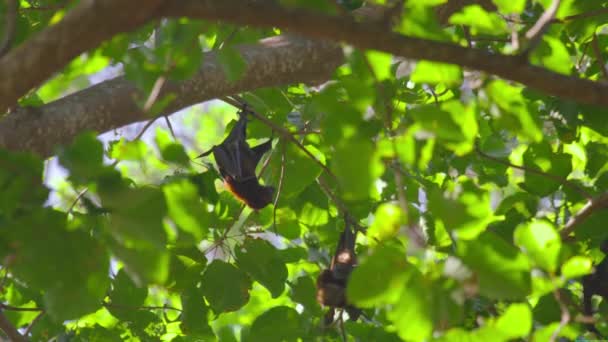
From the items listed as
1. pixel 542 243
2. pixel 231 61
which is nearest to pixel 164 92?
pixel 231 61

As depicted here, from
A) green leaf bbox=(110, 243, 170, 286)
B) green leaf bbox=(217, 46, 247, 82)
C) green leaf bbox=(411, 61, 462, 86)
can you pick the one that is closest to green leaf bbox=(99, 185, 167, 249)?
green leaf bbox=(110, 243, 170, 286)

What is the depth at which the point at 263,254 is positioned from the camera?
3221 millimetres

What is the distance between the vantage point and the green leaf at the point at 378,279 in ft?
5.63

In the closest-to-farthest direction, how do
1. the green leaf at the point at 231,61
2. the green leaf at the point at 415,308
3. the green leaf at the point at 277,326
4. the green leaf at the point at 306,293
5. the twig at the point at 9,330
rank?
the green leaf at the point at 415,308, the green leaf at the point at 231,61, the twig at the point at 9,330, the green leaf at the point at 277,326, the green leaf at the point at 306,293

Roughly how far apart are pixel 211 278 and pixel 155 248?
1563 millimetres

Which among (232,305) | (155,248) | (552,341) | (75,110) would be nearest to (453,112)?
(552,341)

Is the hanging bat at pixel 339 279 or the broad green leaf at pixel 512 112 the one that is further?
the hanging bat at pixel 339 279

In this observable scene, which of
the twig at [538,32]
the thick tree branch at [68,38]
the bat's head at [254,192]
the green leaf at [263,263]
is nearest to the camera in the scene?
the thick tree branch at [68,38]

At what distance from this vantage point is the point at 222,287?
10.2 feet

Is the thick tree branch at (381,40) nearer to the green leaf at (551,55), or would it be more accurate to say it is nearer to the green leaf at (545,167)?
the green leaf at (551,55)

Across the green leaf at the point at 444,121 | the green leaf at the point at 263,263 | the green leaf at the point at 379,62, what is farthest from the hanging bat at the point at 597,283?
the green leaf at the point at 379,62

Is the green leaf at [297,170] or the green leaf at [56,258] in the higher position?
the green leaf at [56,258]

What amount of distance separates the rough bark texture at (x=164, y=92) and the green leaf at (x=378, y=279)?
685mm

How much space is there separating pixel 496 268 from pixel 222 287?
159cm
